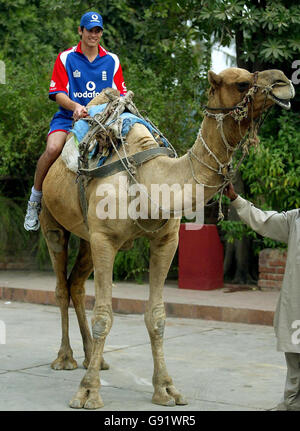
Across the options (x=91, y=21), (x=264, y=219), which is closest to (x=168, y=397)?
(x=264, y=219)

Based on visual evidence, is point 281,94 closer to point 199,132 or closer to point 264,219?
point 199,132

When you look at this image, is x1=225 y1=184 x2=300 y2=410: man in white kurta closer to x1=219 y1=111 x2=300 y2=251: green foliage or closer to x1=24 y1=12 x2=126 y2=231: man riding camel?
x1=24 y1=12 x2=126 y2=231: man riding camel

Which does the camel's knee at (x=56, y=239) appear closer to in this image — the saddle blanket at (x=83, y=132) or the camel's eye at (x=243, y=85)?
the saddle blanket at (x=83, y=132)

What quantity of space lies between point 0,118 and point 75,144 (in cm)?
656

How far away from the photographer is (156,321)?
527cm

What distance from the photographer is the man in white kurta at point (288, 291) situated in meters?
4.51

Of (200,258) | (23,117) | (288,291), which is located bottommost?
(200,258)

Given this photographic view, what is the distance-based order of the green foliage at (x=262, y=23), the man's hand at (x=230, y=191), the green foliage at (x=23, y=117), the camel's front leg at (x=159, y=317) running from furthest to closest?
1. the green foliage at (x=23, y=117)
2. the green foliage at (x=262, y=23)
3. the camel's front leg at (x=159, y=317)
4. the man's hand at (x=230, y=191)

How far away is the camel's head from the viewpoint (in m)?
4.31

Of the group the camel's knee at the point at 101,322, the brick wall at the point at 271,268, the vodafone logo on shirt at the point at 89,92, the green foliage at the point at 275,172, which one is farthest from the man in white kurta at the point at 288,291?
the brick wall at the point at 271,268

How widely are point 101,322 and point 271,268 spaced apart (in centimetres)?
548

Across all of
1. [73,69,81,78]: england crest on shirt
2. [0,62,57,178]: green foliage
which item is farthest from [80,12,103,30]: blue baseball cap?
[0,62,57,178]: green foliage

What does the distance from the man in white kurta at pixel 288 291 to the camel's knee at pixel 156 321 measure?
100cm
